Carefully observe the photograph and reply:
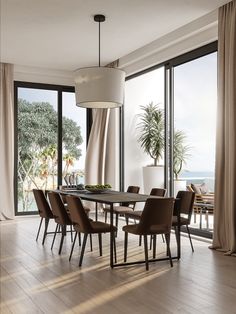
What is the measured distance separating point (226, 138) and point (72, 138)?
4.62 meters

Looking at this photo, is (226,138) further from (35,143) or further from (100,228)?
(35,143)

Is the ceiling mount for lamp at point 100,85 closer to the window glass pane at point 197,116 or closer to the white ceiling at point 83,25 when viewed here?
the white ceiling at point 83,25

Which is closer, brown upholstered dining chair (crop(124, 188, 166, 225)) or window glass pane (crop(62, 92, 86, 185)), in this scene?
brown upholstered dining chair (crop(124, 188, 166, 225))

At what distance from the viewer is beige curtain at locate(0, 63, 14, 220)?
8.12m

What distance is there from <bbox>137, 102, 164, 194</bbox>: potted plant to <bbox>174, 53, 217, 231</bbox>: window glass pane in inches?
18.9

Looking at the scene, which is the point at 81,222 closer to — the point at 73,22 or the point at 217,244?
the point at 217,244

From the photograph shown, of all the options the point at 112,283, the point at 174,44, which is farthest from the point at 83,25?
the point at 112,283

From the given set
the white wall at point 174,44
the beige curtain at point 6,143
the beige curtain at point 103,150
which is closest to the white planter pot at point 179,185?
the beige curtain at point 103,150

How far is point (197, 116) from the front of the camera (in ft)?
27.2

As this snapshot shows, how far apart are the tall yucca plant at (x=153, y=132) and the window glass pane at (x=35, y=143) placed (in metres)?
2.05

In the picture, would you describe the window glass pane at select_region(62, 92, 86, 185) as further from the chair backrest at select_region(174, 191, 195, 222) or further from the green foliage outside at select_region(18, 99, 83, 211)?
the chair backrest at select_region(174, 191, 195, 222)

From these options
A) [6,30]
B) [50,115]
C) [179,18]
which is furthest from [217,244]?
[50,115]

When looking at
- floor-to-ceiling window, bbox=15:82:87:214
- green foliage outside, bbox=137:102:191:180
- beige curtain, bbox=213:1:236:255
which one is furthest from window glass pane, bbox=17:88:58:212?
beige curtain, bbox=213:1:236:255

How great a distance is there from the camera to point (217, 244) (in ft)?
17.6
